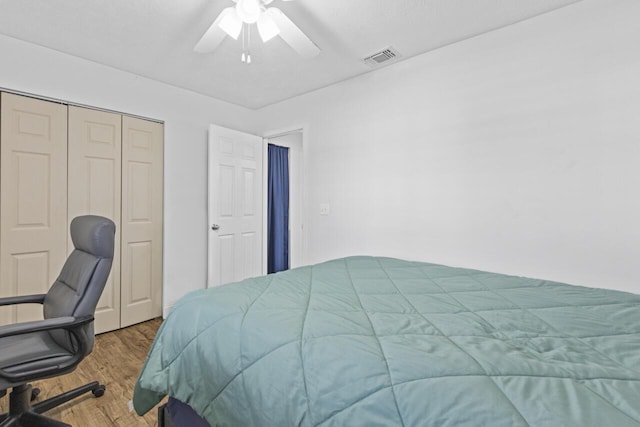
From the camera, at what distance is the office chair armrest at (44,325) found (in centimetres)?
118

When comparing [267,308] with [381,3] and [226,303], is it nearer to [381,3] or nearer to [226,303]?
[226,303]

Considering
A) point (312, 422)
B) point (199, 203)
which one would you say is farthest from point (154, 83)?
point (312, 422)

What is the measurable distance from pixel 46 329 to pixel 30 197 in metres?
1.61

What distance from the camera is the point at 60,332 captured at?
1421mm

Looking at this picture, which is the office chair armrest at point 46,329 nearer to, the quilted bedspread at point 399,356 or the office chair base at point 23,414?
the office chair base at point 23,414

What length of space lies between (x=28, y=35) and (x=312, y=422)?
313cm

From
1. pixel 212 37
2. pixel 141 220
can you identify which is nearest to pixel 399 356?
pixel 212 37

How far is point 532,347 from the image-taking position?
799 millimetres

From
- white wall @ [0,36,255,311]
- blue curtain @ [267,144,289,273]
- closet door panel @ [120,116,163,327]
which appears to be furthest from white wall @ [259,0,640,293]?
blue curtain @ [267,144,289,273]

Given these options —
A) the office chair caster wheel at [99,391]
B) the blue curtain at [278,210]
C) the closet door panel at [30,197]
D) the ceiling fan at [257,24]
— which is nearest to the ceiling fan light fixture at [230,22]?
the ceiling fan at [257,24]

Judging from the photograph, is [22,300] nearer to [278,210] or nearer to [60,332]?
[60,332]

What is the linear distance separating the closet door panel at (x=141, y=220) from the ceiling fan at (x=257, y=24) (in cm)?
140

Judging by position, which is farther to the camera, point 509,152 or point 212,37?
point 509,152

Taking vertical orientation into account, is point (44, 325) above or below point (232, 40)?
below
